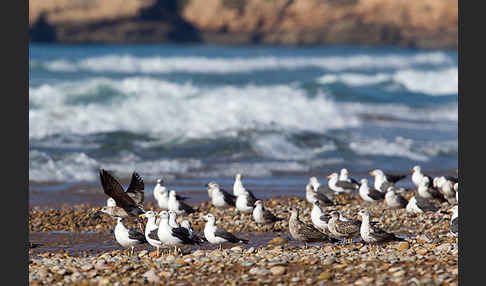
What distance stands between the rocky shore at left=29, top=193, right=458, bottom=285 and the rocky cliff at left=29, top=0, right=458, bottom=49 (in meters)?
88.5

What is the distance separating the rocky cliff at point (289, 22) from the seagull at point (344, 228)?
90.0 meters

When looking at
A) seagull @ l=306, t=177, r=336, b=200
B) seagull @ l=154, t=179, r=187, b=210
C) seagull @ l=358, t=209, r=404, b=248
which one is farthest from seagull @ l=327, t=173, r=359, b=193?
seagull @ l=358, t=209, r=404, b=248

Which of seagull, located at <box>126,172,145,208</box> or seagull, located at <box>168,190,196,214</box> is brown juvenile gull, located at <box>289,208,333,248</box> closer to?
seagull, located at <box>126,172,145,208</box>

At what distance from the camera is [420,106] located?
110ft

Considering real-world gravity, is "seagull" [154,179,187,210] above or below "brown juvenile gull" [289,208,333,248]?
above

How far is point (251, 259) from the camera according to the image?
9492 millimetres

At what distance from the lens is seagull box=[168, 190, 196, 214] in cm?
1366

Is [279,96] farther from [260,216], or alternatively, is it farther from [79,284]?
[79,284]

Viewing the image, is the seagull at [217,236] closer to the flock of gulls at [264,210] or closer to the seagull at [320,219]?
the flock of gulls at [264,210]

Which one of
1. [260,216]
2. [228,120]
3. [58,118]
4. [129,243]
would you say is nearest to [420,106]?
[228,120]

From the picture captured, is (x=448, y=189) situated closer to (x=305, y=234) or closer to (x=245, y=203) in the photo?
(x=245, y=203)

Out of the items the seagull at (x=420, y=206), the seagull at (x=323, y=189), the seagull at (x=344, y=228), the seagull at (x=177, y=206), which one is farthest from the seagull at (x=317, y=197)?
the seagull at (x=344, y=228)

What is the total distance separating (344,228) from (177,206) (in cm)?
348

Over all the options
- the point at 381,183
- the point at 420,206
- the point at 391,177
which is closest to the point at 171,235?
the point at 420,206
